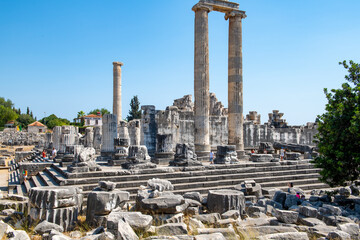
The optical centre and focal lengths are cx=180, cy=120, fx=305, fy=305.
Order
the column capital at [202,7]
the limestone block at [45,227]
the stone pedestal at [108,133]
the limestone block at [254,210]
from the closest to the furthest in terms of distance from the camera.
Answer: the limestone block at [45,227] → the limestone block at [254,210] → the stone pedestal at [108,133] → the column capital at [202,7]

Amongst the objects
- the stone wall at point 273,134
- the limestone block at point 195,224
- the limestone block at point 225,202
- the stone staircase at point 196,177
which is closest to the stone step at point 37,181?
the stone staircase at point 196,177

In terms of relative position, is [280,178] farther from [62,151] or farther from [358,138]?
[62,151]

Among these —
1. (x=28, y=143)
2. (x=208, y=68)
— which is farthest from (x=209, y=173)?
(x=28, y=143)

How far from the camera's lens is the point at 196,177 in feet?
39.8

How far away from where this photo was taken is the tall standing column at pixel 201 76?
696 inches

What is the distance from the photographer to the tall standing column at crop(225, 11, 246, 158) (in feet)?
62.4

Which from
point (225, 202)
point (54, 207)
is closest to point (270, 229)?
point (225, 202)

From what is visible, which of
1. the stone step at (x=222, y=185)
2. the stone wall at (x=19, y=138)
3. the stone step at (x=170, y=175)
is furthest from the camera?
the stone wall at (x=19, y=138)

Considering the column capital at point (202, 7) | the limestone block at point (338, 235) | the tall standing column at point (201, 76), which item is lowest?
the limestone block at point (338, 235)

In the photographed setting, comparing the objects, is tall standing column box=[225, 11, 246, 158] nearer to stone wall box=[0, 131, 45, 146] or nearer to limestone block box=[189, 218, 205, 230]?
limestone block box=[189, 218, 205, 230]

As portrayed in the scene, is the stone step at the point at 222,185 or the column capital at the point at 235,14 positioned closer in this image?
the stone step at the point at 222,185

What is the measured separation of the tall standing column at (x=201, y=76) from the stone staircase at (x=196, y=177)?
4345 mm

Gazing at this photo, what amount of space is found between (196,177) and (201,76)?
7.48m

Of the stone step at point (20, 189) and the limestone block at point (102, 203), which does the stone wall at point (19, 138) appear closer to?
the stone step at point (20, 189)
